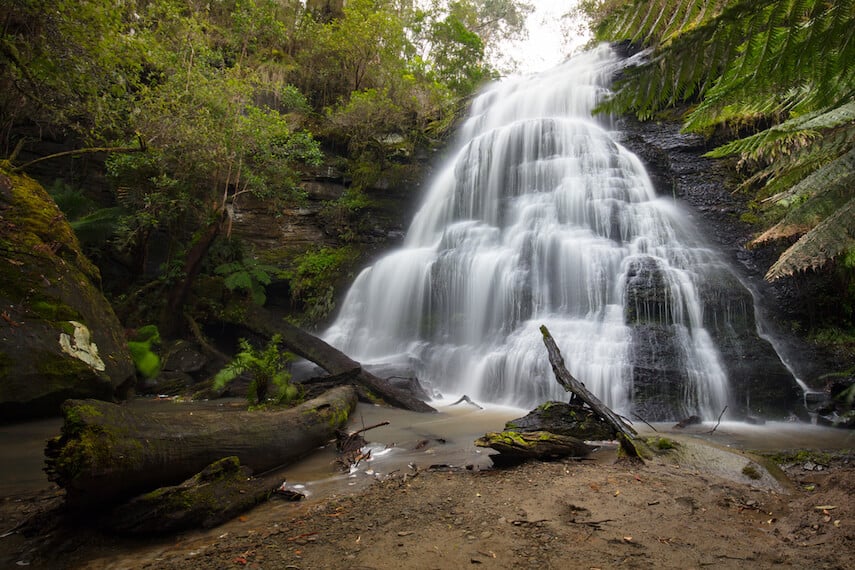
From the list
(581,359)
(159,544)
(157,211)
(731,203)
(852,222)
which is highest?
(731,203)

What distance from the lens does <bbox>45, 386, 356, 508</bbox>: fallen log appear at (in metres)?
2.48

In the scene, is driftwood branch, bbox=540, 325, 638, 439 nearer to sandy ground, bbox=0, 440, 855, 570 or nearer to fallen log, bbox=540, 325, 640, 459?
fallen log, bbox=540, 325, 640, 459

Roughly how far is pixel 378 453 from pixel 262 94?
1599 cm

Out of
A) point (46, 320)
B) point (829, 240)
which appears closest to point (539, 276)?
point (829, 240)

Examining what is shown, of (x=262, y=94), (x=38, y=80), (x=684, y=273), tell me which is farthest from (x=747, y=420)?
(x=262, y=94)

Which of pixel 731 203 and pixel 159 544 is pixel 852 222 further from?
pixel 731 203

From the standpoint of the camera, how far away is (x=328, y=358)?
8.32 meters

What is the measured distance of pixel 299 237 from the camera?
14.6m

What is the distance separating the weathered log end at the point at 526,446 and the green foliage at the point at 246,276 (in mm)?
8830

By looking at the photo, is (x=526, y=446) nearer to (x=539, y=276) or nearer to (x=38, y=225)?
(x=539, y=276)

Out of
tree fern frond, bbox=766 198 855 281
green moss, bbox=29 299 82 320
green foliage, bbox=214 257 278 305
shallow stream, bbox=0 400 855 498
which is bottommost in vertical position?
shallow stream, bbox=0 400 855 498

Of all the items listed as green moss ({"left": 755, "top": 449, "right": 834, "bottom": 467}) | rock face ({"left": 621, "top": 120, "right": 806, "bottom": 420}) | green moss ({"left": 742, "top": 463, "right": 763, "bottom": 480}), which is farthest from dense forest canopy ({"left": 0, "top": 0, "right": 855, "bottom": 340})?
green moss ({"left": 742, "top": 463, "right": 763, "bottom": 480})

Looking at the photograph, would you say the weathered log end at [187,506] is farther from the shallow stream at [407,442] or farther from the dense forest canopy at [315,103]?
the dense forest canopy at [315,103]

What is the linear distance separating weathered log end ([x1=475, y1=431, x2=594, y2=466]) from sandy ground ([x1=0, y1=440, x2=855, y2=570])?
Result: 0.34 meters
